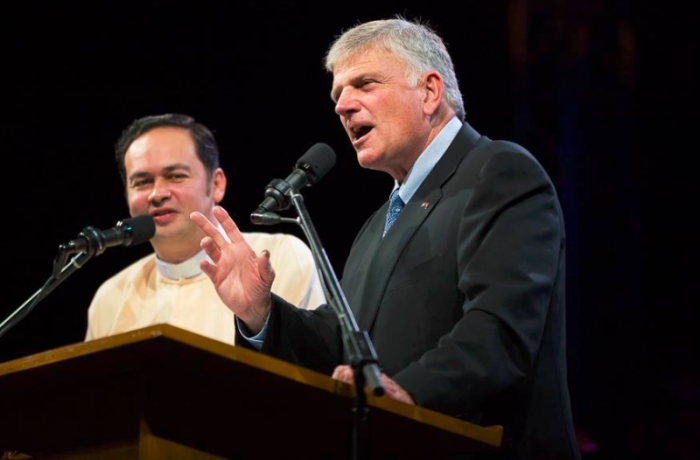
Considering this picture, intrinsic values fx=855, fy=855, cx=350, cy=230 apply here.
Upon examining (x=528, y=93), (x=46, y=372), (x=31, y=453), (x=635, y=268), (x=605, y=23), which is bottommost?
(x=31, y=453)

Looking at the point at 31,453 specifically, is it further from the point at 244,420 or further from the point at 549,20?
the point at 549,20

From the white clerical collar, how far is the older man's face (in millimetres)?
1705

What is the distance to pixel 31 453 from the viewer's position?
1.77 metres

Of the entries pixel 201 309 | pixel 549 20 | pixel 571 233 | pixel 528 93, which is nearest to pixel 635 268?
pixel 571 233

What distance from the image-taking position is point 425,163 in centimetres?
242

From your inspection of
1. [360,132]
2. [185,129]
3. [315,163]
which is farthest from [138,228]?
[185,129]

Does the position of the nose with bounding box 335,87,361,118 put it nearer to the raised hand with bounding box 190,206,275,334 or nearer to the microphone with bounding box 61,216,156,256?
the raised hand with bounding box 190,206,275,334

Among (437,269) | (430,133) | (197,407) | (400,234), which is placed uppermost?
(430,133)

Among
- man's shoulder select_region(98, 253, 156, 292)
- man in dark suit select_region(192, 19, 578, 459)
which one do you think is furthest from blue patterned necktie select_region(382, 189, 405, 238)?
man's shoulder select_region(98, 253, 156, 292)

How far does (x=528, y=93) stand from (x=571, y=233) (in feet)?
2.37

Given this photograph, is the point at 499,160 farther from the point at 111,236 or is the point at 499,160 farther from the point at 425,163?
the point at 111,236

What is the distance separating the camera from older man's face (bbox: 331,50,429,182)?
2.44m

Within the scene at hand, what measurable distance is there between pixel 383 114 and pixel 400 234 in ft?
1.38

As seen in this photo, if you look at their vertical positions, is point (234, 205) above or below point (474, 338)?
above
